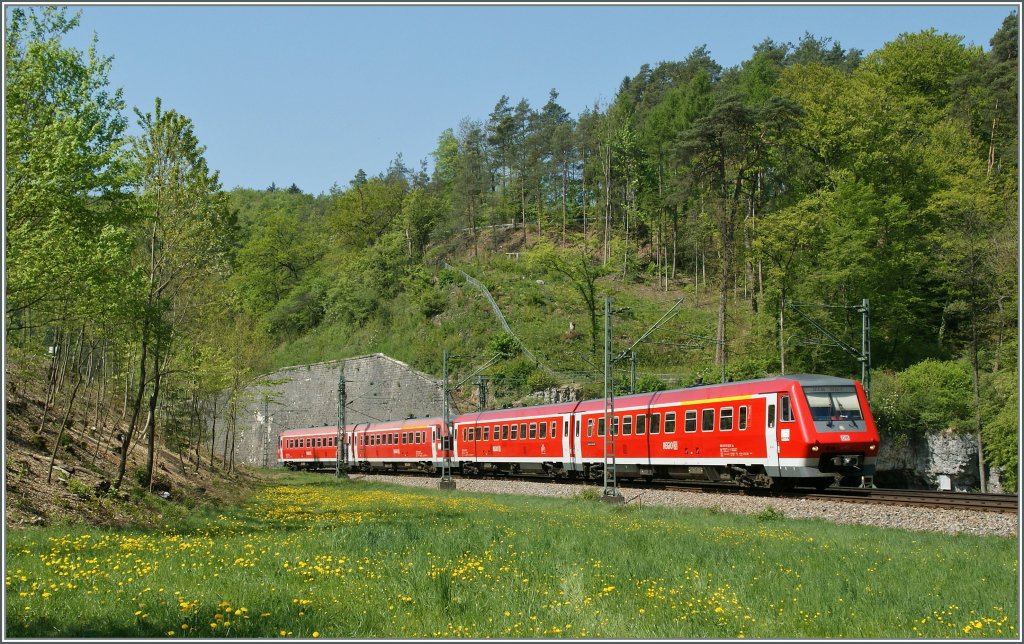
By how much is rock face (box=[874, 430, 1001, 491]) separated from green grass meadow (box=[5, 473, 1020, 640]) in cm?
2456

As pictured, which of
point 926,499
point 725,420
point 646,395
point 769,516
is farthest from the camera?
point 646,395

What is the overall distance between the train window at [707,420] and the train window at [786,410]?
296cm

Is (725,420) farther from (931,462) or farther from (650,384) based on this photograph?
(650,384)

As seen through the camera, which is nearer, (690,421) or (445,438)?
(690,421)

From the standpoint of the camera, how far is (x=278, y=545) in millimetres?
13867

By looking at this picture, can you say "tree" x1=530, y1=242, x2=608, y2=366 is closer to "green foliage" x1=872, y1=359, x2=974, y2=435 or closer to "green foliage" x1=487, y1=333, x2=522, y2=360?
"green foliage" x1=487, y1=333, x2=522, y2=360


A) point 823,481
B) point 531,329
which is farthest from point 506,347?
point 823,481

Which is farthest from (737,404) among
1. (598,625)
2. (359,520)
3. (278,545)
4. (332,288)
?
(332,288)

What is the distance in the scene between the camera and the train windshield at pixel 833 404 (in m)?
23.4

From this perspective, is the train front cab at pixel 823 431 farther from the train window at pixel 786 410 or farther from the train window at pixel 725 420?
the train window at pixel 725 420

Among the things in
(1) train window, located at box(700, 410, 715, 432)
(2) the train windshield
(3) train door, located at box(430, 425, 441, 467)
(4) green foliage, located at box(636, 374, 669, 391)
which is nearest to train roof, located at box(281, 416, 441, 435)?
(3) train door, located at box(430, 425, 441, 467)

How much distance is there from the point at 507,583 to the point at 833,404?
49.3ft

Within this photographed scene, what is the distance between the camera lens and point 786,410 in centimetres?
2372

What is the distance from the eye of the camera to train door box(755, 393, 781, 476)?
24000 mm
